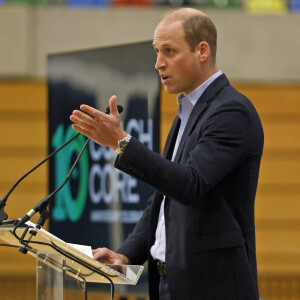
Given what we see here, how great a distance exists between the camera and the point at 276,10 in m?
6.41

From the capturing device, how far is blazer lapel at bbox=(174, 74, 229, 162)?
6.65ft

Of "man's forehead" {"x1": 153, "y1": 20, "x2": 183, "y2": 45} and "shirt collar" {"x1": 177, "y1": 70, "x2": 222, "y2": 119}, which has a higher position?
"man's forehead" {"x1": 153, "y1": 20, "x2": 183, "y2": 45}

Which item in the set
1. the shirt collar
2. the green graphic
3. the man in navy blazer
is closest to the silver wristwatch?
the man in navy blazer

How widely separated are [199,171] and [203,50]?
0.41 meters

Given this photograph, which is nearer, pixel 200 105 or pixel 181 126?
pixel 200 105

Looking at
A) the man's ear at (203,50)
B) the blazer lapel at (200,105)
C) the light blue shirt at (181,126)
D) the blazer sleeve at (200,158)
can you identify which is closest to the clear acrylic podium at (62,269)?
the light blue shirt at (181,126)

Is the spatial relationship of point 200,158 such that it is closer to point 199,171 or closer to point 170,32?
point 199,171

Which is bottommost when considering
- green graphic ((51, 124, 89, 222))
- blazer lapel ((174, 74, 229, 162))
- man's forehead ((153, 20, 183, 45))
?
green graphic ((51, 124, 89, 222))

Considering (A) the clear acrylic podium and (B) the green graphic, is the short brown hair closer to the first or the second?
(A) the clear acrylic podium

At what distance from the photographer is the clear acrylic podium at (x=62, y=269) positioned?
1.89m

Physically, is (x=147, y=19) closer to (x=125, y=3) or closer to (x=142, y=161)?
(x=125, y=3)

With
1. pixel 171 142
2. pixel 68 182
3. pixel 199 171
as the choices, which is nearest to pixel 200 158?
pixel 199 171

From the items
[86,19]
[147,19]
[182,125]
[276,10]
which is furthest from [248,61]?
[182,125]

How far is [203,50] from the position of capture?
2.08 meters
